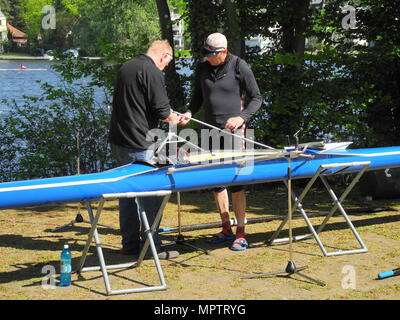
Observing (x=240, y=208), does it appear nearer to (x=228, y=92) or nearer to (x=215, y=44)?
(x=228, y=92)

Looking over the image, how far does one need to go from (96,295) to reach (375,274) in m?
2.22

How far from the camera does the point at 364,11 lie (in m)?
10.2

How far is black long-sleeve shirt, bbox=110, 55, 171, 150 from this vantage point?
6055mm

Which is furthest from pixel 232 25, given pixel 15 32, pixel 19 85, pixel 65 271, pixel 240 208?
pixel 15 32

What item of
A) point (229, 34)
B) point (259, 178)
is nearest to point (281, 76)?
point (229, 34)

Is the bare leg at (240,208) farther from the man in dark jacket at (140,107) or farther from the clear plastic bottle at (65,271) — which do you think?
the clear plastic bottle at (65,271)

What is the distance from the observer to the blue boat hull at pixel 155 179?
17.9 ft

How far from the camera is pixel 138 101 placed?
240 inches

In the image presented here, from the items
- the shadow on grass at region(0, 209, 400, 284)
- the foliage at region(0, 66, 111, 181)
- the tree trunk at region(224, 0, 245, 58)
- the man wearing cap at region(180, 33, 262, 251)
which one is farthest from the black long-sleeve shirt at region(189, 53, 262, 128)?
the foliage at region(0, 66, 111, 181)

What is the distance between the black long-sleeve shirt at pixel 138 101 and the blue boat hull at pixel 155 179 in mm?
286

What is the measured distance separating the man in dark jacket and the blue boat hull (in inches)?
9.3

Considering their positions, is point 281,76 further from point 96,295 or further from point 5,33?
point 5,33

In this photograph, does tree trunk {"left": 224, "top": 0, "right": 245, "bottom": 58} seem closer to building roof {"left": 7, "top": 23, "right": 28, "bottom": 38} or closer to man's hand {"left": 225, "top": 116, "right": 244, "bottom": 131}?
man's hand {"left": 225, "top": 116, "right": 244, "bottom": 131}

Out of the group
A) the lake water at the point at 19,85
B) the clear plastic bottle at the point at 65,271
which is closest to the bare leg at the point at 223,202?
the clear plastic bottle at the point at 65,271
